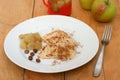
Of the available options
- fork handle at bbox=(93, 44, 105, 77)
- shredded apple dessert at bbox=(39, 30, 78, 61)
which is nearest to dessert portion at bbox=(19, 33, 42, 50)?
shredded apple dessert at bbox=(39, 30, 78, 61)

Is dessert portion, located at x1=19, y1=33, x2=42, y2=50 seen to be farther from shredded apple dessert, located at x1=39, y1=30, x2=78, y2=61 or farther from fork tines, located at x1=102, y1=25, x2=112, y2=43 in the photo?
fork tines, located at x1=102, y1=25, x2=112, y2=43

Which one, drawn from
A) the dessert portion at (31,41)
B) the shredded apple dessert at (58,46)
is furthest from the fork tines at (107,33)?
the dessert portion at (31,41)

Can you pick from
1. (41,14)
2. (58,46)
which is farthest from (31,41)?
(41,14)

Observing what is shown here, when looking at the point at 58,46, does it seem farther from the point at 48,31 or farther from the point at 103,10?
the point at 103,10

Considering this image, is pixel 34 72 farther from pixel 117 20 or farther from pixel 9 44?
pixel 117 20

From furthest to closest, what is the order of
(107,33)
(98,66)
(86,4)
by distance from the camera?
(86,4) < (107,33) < (98,66)

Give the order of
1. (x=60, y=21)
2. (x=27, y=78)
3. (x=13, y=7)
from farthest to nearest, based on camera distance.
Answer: (x=13, y=7) → (x=60, y=21) → (x=27, y=78)

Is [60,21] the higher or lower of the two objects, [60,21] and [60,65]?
the higher

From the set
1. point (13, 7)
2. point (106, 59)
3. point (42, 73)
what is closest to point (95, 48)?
point (106, 59)
